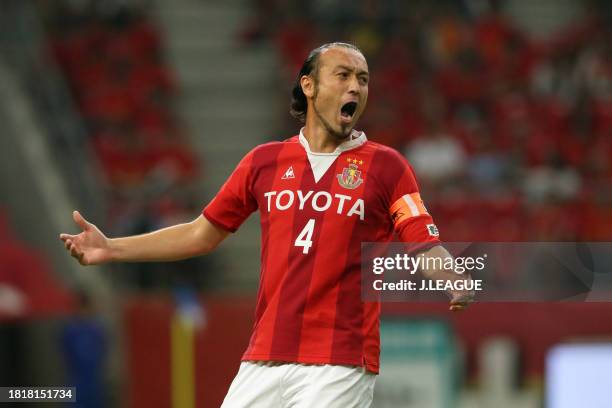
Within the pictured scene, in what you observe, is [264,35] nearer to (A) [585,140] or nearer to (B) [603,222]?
(A) [585,140]

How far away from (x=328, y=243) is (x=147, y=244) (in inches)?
29.6

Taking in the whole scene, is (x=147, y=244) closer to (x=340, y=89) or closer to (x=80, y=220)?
(x=80, y=220)

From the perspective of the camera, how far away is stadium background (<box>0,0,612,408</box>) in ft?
36.1

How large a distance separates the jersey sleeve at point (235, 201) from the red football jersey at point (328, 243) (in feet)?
0.39

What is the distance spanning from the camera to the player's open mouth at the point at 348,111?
4395 mm

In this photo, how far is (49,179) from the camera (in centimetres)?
1249

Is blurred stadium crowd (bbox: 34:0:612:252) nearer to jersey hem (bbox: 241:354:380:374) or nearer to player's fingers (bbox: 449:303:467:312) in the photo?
jersey hem (bbox: 241:354:380:374)

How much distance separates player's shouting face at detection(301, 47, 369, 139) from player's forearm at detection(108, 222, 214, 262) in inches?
26.1

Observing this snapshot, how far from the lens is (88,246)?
4.61 metres

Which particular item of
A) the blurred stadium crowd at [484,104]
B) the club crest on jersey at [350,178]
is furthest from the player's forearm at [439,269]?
the blurred stadium crowd at [484,104]

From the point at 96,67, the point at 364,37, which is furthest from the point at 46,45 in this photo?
the point at 364,37

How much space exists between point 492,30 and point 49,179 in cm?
585

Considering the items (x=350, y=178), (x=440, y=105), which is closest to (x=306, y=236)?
(x=350, y=178)

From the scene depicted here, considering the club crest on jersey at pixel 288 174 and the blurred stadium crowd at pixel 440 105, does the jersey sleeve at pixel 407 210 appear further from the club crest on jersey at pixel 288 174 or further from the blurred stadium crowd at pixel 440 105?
the blurred stadium crowd at pixel 440 105
